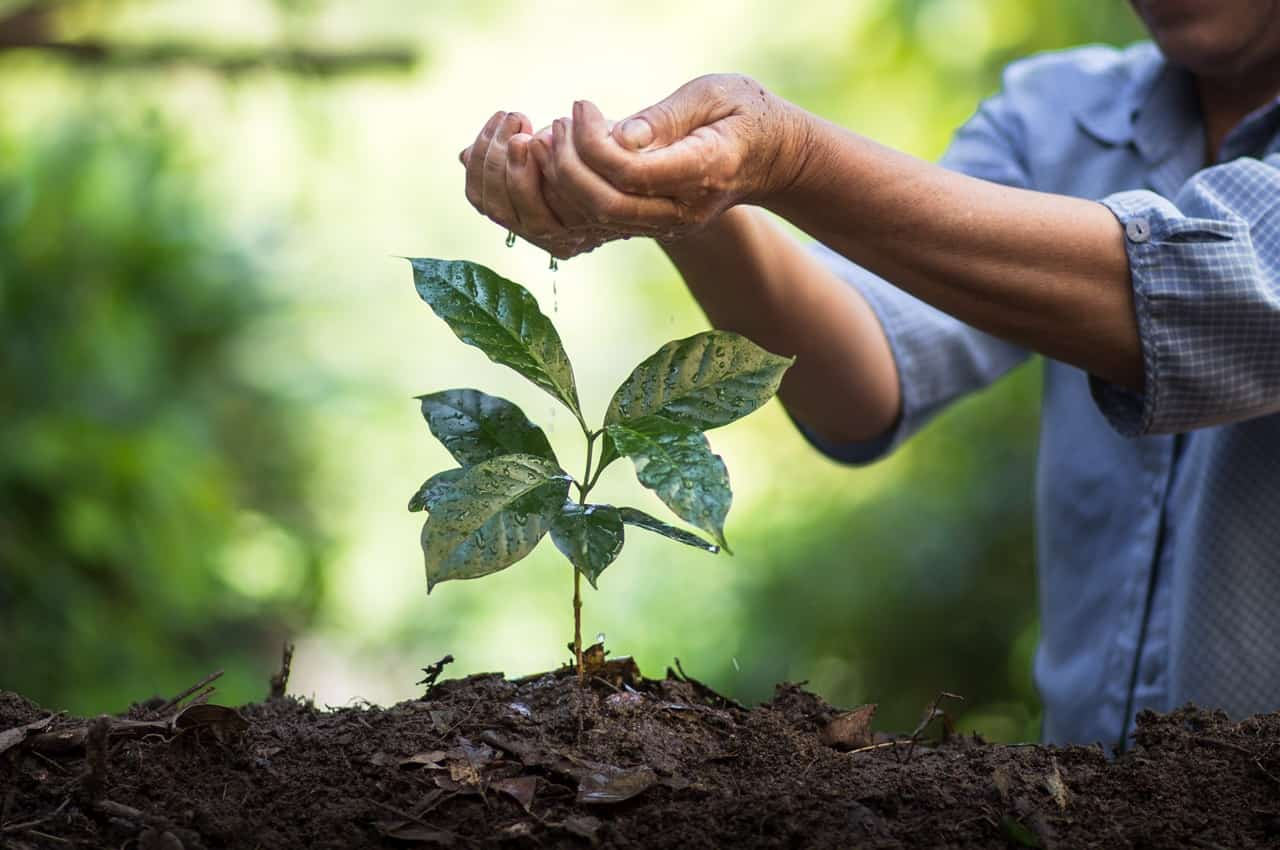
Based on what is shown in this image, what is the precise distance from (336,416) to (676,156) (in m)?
5.12

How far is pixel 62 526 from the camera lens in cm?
334

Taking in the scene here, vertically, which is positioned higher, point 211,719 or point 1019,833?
point 211,719

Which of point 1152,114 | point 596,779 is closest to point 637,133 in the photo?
point 596,779

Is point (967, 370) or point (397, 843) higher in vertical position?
point (967, 370)

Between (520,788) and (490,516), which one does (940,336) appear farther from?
(520,788)

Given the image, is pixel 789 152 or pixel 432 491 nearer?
pixel 432 491

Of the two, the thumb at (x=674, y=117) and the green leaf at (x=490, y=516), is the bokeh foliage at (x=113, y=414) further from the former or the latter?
the thumb at (x=674, y=117)

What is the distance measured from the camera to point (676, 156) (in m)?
1.08

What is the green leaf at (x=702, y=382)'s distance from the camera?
112 centimetres

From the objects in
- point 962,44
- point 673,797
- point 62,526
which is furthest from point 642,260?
point 673,797

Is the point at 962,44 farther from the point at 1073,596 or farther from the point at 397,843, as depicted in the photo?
the point at 397,843

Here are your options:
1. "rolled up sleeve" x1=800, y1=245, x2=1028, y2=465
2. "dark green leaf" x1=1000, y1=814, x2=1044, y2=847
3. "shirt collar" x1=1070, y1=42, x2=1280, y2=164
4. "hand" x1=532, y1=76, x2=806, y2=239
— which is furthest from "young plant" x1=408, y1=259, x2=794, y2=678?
"shirt collar" x1=1070, y1=42, x2=1280, y2=164

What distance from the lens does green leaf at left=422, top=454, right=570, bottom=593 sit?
104 centimetres

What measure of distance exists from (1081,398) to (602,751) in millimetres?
1269
